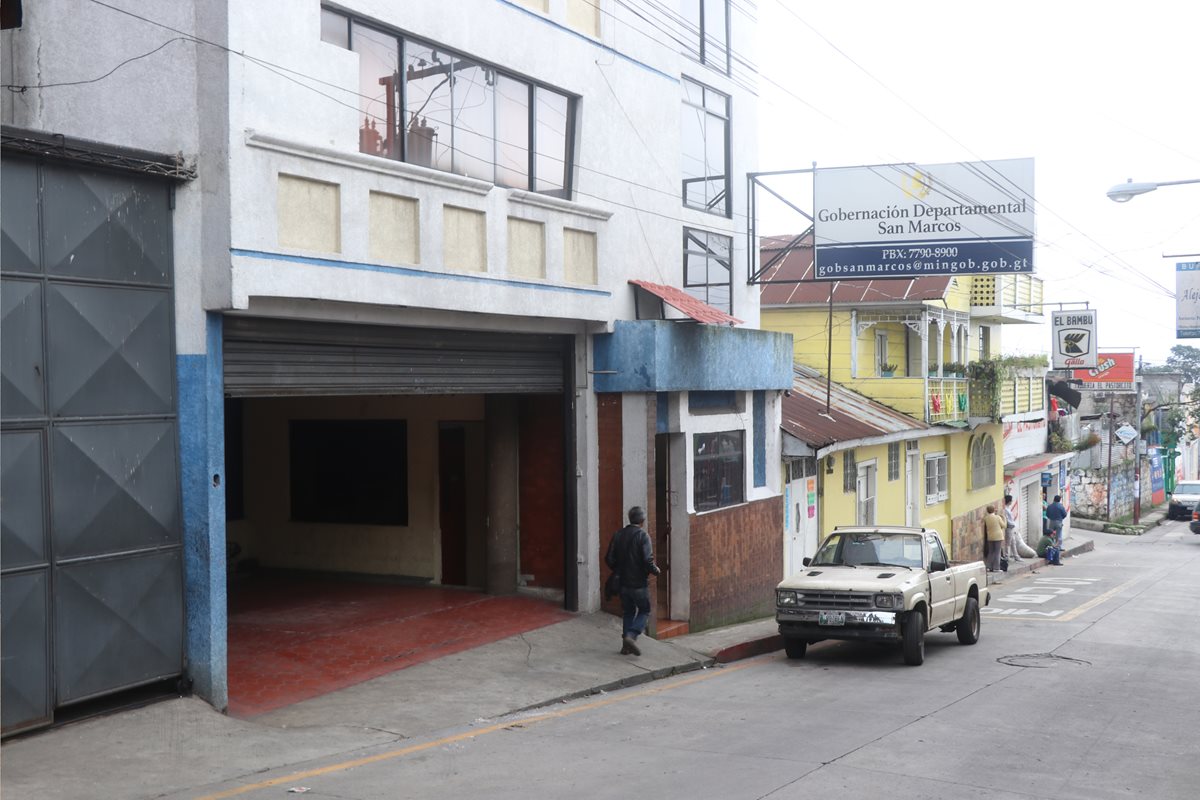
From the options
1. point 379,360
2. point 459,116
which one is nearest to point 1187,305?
point 459,116

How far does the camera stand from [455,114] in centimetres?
1330

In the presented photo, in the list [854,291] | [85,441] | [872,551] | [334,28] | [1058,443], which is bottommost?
[872,551]

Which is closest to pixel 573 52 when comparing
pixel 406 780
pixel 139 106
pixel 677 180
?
pixel 677 180

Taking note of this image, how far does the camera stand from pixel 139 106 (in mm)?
10359

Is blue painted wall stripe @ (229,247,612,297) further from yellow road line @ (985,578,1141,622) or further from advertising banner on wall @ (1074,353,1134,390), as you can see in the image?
advertising banner on wall @ (1074,353,1134,390)

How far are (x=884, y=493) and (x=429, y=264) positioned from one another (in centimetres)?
1733

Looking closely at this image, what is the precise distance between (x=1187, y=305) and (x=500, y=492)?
50.4 feet

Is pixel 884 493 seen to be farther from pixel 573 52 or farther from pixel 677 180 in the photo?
pixel 573 52

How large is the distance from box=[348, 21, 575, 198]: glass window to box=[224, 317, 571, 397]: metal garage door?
187 centimetres

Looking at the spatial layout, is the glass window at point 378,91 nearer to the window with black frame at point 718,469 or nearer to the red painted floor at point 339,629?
the red painted floor at point 339,629

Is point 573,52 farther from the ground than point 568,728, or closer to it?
farther from the ground

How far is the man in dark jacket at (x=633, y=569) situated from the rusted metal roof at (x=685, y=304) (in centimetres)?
319

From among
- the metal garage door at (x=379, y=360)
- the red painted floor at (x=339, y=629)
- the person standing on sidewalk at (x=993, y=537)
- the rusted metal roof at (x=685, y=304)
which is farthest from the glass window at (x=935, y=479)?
the metal garage door at (x=379, y=360)

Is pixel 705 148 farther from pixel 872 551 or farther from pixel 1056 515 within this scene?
pixel 1056 515
